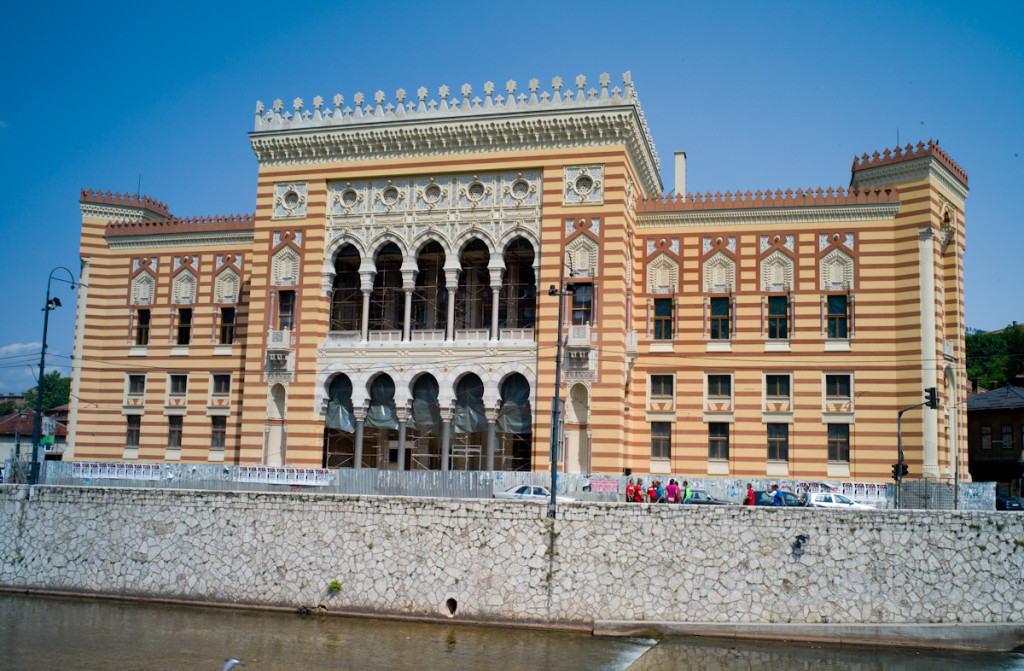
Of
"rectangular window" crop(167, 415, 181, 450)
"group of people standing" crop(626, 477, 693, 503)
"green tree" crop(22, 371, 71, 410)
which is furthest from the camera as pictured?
"green tree" crop(22, 371, 71, 410)

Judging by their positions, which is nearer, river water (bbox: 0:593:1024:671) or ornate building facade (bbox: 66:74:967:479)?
river water (bbox: 0:593:1024:671)

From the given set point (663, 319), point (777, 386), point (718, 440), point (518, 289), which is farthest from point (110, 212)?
point (777, 386)

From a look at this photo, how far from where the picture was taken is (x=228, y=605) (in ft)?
91.3

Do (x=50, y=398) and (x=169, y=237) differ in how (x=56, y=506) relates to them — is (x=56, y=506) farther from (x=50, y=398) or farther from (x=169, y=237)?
(x=50, y=398)

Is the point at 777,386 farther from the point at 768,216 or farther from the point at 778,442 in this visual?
the point at 768,216

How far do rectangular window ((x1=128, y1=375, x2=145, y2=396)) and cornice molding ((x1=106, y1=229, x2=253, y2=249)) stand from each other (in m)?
6.97

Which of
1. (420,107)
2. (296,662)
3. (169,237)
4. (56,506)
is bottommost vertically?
(296,662)

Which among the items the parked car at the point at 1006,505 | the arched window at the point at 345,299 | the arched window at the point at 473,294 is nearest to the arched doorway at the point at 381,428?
the arched window at the point at 345,299

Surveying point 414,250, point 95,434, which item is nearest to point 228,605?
point 414,250

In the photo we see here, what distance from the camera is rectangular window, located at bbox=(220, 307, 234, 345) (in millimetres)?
45000

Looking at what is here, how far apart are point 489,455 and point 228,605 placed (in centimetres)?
1281

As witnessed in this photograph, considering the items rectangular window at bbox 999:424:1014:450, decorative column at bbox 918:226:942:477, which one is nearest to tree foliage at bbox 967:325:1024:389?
rectangular window at bbox 999:424:1014:450

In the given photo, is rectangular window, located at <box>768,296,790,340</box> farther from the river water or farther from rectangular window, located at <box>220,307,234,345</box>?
rectangular window, located at <box>220,307,234,345</box>

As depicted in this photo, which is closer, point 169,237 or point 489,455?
point 489,455
